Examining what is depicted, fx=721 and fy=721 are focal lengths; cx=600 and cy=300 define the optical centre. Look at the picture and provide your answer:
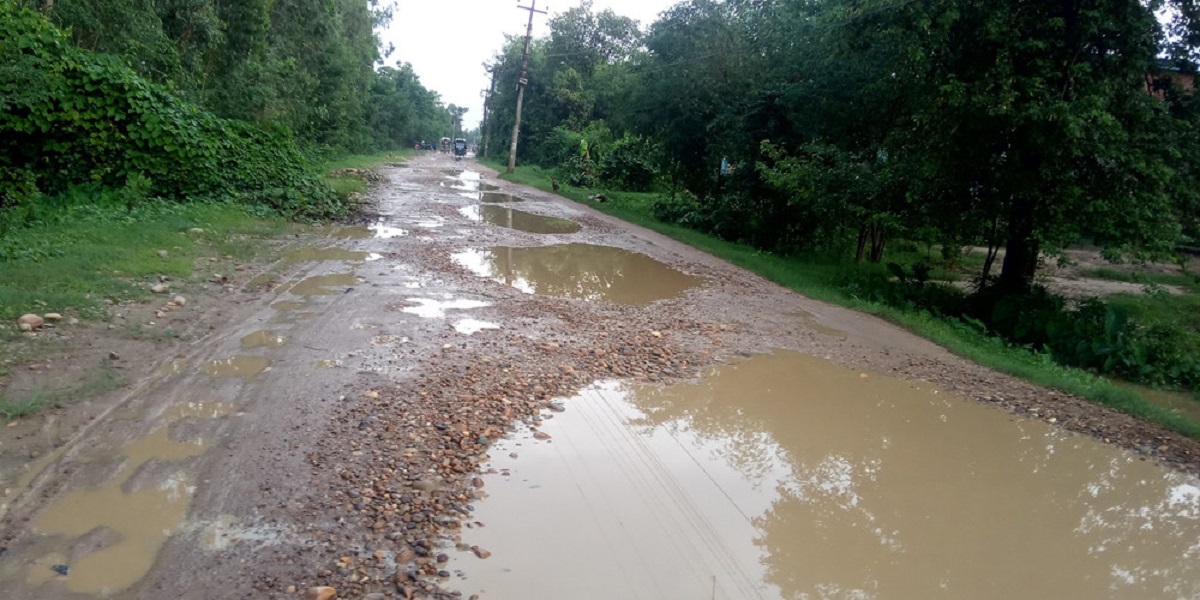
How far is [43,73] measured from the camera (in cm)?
1090

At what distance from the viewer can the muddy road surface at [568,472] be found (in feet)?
11.3

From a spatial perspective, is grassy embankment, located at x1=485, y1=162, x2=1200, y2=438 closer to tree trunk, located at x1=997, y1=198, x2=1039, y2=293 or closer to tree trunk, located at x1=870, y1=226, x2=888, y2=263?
tree trunk, located at x1=870, y1=226, x2=888, y2=263

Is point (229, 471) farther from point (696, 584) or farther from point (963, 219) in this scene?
point (963, 219)

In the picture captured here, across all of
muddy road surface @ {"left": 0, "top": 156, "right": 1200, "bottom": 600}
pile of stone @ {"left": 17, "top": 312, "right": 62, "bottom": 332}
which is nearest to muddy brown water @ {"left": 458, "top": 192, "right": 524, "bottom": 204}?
muddy road surface @ {"left": 0, "top": 156, "right": 1200, "bottom": 600}

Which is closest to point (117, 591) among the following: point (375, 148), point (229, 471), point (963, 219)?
point (229, 471)

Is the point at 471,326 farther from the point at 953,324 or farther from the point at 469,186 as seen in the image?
the point at 469,186

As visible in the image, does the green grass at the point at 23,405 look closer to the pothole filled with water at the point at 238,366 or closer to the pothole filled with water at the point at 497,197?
the pothole filled with water at the point at 238,366

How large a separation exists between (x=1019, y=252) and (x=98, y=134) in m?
15.7

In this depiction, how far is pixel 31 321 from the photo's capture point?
595 cm

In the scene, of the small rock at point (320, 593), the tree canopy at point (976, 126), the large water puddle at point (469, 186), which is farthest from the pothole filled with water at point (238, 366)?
the large water puddle at point (469, 186)

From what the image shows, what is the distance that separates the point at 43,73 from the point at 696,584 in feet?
41.0

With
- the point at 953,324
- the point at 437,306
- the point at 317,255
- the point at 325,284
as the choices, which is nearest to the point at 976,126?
the point at 953,324

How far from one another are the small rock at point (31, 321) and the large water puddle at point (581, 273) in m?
5.34

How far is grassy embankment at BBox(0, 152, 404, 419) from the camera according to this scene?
568 cm
